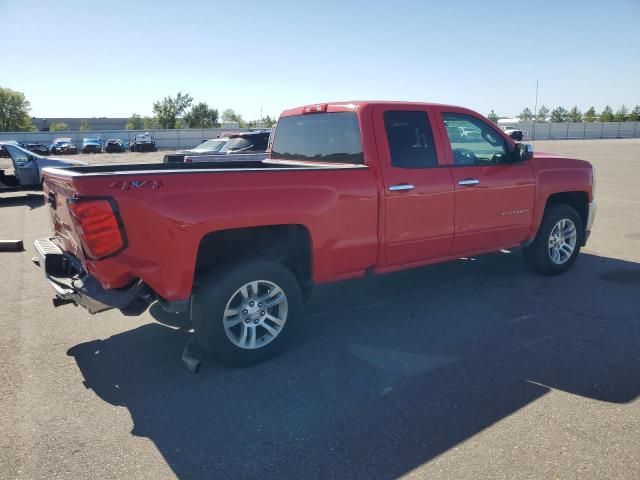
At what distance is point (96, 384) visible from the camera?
3922 millimetres

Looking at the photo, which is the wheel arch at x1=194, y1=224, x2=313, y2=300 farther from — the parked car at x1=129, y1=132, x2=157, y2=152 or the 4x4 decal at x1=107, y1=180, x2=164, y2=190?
the parked car at x1=129, y1=132, x2=157, y2=152

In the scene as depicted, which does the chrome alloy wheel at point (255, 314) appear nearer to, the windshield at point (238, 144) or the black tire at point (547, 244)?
the black tire at point (547, 244)

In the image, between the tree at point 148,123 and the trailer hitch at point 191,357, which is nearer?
the trailer hitch at point 191,357

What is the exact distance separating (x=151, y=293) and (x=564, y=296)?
14.1 ft

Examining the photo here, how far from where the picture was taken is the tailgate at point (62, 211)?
3.79 m

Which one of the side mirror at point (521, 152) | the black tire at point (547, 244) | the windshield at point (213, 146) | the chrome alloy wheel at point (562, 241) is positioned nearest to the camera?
the side mirror at point (521, 152)

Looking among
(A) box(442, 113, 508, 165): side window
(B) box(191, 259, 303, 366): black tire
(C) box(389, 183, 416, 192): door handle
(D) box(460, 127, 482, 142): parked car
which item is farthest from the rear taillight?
(D) box(460, 127, 482, 142): parked car

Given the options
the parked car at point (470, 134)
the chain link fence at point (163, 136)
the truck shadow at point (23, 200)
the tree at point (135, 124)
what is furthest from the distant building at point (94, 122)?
the parked car at point (470, 134)

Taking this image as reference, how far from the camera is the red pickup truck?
362 cm

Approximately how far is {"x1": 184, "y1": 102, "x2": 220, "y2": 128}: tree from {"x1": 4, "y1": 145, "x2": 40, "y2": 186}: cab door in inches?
3214

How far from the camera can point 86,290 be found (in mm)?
3750

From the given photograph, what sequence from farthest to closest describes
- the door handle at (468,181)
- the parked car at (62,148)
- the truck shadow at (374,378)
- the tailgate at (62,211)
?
the parked car at (62,148) → the door handle at (468,181) → the tailgate at (62,211) → the truck shadow at (374,378)

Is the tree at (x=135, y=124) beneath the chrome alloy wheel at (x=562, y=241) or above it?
above

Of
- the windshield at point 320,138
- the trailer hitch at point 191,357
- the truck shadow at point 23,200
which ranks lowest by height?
the trailer hitch at point 191,357
